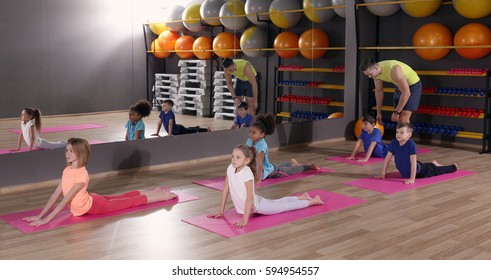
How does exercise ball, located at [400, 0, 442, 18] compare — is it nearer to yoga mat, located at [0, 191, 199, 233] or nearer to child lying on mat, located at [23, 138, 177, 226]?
yoga mat, located at [0, 191, 199, 233]

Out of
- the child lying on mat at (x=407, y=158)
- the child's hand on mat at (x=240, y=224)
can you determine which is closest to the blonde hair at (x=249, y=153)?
the child's hand on mat at (x=240, y=224)

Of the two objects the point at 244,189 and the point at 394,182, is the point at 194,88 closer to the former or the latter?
the point at 394,182

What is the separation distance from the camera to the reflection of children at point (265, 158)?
4.71m

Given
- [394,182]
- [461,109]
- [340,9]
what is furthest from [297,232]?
[340,9]

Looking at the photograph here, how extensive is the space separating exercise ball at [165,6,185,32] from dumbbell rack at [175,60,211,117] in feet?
1.07

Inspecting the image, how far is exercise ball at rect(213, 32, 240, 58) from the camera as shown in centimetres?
591

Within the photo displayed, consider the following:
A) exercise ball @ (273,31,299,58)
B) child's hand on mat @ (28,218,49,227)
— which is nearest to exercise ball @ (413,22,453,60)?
exercise ball @ (273,31,299,58)

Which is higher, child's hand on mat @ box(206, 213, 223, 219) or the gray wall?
the gray wall

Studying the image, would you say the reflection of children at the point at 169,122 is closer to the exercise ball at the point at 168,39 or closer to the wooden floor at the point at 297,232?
the exercise ball at the point at 168,39

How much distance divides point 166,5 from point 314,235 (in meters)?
2.92

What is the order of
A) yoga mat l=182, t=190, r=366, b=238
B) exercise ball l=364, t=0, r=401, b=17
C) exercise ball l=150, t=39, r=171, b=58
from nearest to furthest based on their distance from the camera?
yoga mat l=182, t=190, r=366, b=238 < exercise ball l=150, t=39, r=171, b=58 < exercise ball l=364, t=0, r=401, b=17

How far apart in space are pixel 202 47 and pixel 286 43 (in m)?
1.32

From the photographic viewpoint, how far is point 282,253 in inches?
123

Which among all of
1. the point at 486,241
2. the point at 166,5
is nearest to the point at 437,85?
the point at 166,5
